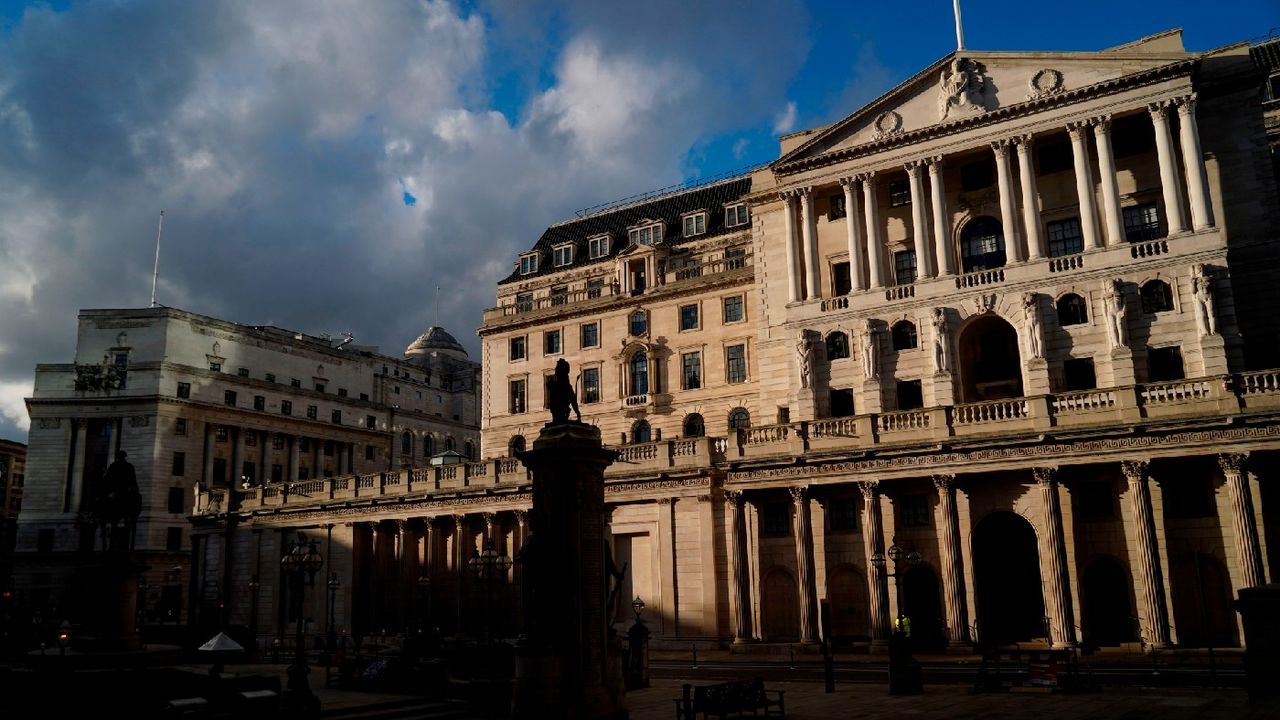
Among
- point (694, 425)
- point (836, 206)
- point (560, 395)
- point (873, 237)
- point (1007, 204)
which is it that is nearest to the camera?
Result: point (560, 395)

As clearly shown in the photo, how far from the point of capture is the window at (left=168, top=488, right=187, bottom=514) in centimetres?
8069

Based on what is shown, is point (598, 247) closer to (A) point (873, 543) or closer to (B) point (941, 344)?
(B) point (941, 344)

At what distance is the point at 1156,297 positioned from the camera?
42.0 metres

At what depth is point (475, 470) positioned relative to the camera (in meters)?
54.5

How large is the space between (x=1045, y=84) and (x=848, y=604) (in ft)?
84.1

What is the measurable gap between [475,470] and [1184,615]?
114 ft

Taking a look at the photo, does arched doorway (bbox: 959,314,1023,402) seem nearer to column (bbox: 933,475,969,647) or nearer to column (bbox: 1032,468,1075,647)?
column (bbox: 933,475,969,647)

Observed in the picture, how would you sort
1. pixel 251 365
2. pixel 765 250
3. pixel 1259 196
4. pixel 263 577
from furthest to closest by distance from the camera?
pixel 251 365, pixel 263 577, pixel 765 250, pixel 1259 196

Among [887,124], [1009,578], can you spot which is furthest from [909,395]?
[887,124]

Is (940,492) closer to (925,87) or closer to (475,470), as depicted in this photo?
(925,87)

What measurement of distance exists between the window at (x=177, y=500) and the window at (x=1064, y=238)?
69.6m

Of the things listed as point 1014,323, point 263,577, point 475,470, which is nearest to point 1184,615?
point 1014,323

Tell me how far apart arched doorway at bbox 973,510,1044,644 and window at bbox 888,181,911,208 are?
17157 millimetres

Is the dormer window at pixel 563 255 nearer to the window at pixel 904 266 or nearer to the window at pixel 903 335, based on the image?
the window at pixel 904 266
